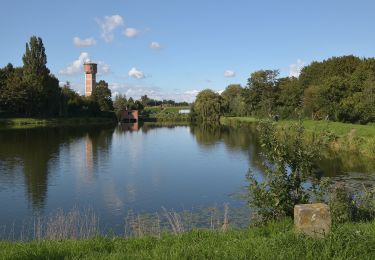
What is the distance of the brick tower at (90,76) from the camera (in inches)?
6836

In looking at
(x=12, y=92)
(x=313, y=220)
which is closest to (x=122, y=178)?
(x=313, y=220)

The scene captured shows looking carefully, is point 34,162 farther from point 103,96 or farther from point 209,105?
point 103,96

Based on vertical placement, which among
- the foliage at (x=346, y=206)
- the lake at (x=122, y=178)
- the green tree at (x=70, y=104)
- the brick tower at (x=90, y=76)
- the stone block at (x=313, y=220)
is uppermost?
the brick tower at (x=90, y=76)

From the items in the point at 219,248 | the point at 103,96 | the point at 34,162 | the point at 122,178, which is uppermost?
the point at 103,96

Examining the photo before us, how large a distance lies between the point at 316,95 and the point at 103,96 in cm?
7280

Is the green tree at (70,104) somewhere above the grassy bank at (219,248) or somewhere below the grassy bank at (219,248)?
above

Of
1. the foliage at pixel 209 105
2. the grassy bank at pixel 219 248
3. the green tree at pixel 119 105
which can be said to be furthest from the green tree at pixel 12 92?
the grassy bank at pixel 219 248

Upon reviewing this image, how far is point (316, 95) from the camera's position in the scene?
194 ft

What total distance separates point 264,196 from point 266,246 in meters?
3.67

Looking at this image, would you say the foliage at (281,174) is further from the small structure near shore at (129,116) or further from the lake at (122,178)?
the small structure near shore at (129,116)

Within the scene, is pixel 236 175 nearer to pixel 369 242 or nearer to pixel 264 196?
pixel 264 196

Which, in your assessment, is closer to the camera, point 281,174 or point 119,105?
point 281,174

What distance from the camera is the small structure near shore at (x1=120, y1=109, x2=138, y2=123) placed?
118400 mm

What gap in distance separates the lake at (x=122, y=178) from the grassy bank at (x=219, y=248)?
6.37 m
